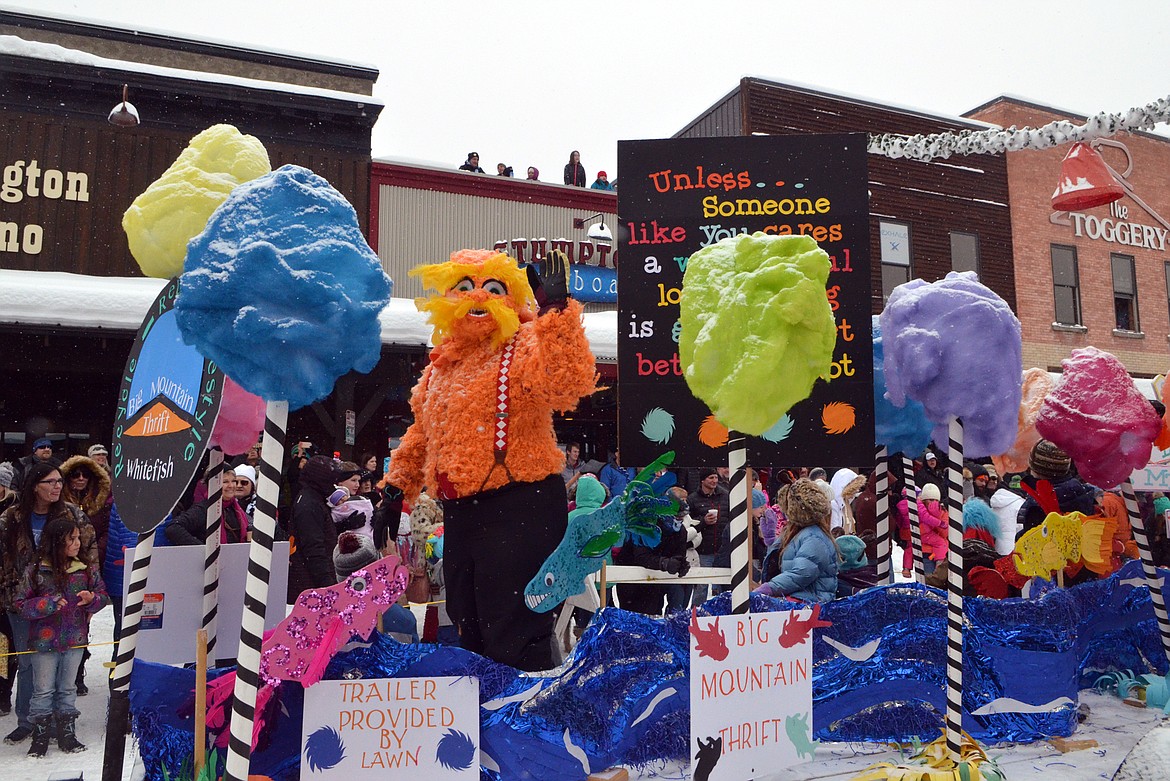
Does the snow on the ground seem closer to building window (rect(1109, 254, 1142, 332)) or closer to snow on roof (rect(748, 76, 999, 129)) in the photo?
snow on roof (rect(748, 76, 999, 129))

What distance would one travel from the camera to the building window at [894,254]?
1709cm

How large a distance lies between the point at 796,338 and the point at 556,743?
5.41 ft

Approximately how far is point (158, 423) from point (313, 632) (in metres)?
0.85

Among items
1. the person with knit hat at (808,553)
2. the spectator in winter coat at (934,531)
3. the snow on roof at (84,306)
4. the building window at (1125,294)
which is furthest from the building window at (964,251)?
the person with knit hat at (808,553)

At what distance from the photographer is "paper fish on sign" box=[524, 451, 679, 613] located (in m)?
3.43

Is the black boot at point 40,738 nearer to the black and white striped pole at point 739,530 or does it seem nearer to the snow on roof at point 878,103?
the black and white striped pole at point 739,530

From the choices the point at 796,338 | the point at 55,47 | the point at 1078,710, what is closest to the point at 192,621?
the point at 796,338

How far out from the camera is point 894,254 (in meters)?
17.2

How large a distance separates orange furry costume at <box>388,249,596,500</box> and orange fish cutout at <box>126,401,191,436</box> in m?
1.07

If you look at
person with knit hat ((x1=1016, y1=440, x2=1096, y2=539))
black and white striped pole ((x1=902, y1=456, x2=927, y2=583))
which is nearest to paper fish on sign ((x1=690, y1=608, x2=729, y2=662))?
black and white striped pole ((x1=902, y1=456, x2=927, y2=583))

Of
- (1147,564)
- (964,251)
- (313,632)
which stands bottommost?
(1147,564)

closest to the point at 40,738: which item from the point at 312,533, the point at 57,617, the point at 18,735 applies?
the point at 18,735

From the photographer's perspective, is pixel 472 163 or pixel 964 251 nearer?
pixel 472 163

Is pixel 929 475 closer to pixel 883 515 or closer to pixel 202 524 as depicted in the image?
pixel 883 515
